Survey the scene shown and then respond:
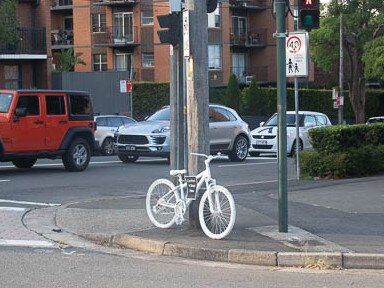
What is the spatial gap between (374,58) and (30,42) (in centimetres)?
2260

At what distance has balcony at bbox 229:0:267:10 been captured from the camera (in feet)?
183

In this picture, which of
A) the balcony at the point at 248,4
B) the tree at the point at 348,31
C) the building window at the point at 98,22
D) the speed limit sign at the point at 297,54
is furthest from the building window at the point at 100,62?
the speed limit sign at the point at 297,54

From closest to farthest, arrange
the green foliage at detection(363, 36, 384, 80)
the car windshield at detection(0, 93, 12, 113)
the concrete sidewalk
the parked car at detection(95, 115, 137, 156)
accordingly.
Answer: the concrete sidewalk
the car windshield at detection(0, 93, 12, 113)
the parked car at detection(95, 115, 137, 156)
the green foliage at detection(363, 36, 384, 80)

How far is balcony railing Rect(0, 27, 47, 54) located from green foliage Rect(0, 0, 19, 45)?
3840mm

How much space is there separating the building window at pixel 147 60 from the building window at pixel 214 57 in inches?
175

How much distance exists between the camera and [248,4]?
57.5 metres

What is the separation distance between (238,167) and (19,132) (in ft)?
22.4

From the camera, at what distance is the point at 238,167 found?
20.8 meters

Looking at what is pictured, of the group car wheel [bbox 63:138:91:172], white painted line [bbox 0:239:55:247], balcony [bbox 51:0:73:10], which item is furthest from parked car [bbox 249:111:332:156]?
balcony [bbox 51:0:73:10]

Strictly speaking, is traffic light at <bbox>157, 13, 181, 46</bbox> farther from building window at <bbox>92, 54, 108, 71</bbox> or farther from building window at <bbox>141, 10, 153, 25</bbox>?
building window at <bbox>92, 54, 108, 71</bbox>

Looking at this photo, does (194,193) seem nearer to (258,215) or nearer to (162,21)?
(258,215)

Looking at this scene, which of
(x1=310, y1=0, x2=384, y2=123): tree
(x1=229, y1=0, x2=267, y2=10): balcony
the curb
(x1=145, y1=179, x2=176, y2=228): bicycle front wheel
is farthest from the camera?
(x1=229, y1=0, x2=267, y2=10): balcony

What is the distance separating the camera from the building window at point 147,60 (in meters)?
53.6

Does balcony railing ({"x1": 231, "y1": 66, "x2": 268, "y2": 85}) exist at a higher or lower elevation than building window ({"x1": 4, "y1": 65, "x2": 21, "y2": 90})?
higher
